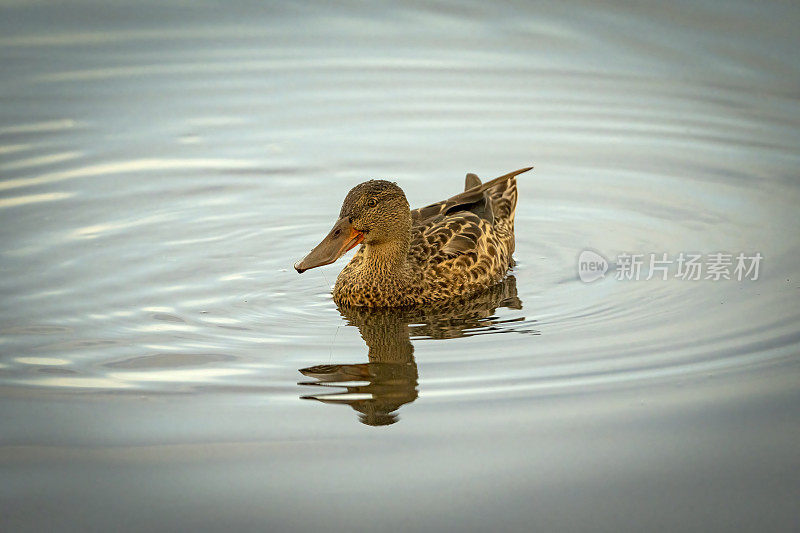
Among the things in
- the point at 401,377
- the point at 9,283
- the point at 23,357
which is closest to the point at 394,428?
the point at 401,377

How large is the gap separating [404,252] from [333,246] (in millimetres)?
697

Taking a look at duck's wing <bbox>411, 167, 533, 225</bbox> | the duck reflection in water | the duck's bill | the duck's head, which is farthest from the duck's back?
the duck's bill

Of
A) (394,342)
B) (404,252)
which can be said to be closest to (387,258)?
(404,252)

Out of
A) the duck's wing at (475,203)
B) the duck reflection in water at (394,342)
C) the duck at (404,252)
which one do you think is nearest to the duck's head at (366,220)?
the duck at (404,252)

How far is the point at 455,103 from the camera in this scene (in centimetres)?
1227

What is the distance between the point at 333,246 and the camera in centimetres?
810

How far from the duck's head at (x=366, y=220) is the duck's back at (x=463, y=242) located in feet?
1.24

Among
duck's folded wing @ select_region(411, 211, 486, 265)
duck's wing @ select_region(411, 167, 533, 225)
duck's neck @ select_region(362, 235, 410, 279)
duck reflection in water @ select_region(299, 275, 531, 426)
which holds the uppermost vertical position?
duck's wing @ select_region(411, 167, 533, 225)

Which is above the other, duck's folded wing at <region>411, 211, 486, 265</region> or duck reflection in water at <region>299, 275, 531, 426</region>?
duck's folded wing at <region>411, 211, 486, 265</region>

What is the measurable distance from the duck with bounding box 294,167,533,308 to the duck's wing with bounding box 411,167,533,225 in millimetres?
14

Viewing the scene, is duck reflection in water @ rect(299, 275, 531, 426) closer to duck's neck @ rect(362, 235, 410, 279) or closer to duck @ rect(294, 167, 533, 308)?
duck @ rect(294, 167, 533, 308)

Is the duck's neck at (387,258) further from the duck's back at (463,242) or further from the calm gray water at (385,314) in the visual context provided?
the calm gray water at (385,314)

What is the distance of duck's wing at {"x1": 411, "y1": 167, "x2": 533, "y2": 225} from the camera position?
30.3 feet

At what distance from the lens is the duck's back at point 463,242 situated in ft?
27.9
